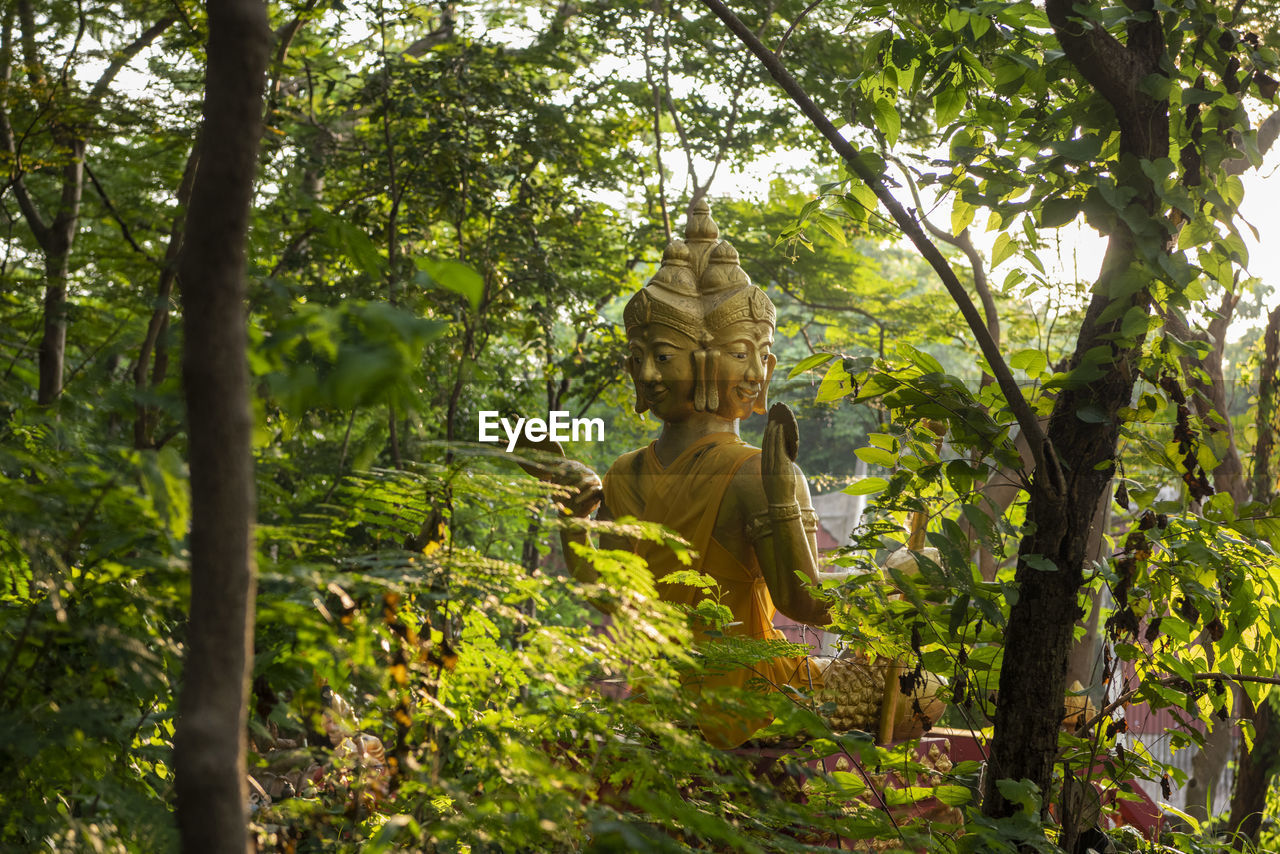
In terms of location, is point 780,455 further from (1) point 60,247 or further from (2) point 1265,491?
(1) point 60,247

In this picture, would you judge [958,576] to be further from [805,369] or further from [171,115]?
[171,115]

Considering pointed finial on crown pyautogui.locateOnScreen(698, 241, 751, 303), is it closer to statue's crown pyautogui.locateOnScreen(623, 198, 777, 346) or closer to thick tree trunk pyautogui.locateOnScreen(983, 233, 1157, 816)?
statue's crown pyautogui.locateOnScreen(623, 198, 777, 346)

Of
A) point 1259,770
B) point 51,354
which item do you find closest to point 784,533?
point 1259,770

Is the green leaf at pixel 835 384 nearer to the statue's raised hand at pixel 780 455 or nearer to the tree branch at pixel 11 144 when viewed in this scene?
the statue's raised hand at pixel 780 455

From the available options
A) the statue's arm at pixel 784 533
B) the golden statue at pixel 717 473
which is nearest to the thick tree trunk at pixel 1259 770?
the golden statue at pixel 717 473

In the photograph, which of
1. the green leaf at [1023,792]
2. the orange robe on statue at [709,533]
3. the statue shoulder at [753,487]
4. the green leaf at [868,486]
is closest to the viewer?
the green leaf at [1023,792]

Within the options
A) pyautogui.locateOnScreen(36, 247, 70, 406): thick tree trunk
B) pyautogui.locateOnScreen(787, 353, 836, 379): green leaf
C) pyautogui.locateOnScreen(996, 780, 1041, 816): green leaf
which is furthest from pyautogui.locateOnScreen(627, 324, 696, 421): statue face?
pyautogui.locateOnScreen(36, 247, 70, 406): thick tree trunk

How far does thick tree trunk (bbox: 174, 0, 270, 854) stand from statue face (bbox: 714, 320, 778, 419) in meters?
2.96

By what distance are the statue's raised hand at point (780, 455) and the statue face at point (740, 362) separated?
61cm

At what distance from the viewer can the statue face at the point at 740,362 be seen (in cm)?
396

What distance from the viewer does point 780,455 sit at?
331 centimetres

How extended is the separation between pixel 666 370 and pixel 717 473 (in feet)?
1.47

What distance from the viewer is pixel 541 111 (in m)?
6.73

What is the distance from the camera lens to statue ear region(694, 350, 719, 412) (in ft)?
12.9
